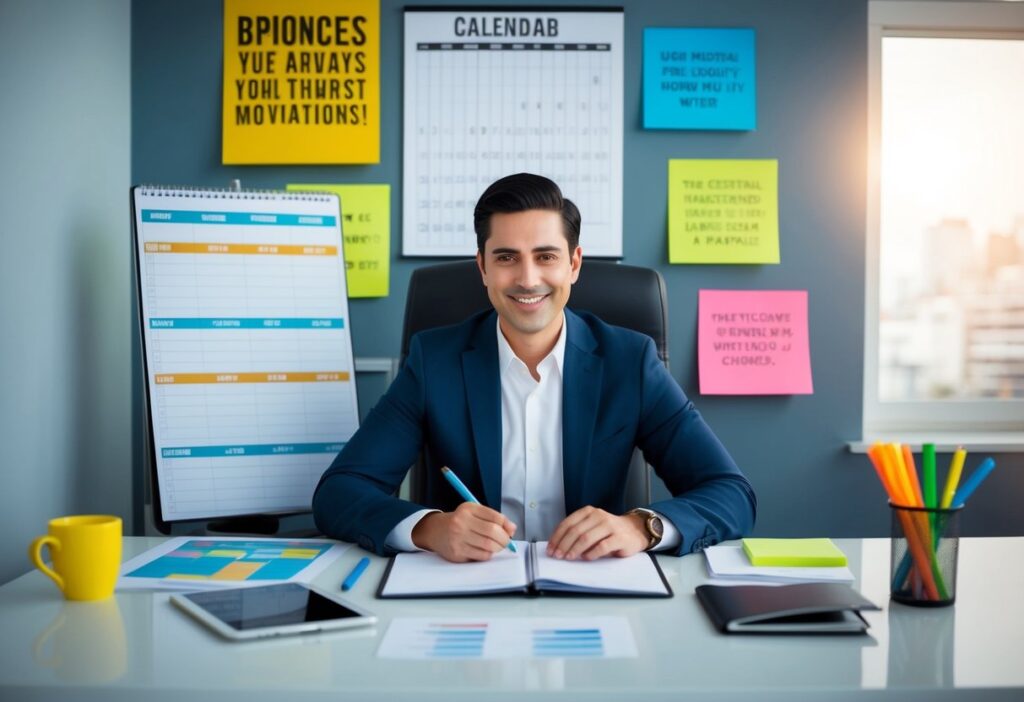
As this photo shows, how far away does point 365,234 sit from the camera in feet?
6.59

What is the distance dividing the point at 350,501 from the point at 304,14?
125 cm

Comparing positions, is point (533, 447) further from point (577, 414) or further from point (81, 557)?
point (81, 557)

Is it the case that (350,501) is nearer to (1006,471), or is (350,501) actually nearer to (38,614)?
(38,614)

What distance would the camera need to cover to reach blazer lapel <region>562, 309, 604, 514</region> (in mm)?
1448

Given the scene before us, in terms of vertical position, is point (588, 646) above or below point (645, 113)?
below

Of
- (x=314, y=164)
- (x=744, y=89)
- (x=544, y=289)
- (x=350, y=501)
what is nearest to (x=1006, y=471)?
(x=744, y=89)

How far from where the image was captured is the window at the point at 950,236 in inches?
84.6

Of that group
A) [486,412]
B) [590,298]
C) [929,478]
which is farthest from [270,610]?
[590,298]

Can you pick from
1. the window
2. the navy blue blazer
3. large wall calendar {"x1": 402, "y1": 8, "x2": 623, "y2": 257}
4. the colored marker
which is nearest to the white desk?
the colored marker

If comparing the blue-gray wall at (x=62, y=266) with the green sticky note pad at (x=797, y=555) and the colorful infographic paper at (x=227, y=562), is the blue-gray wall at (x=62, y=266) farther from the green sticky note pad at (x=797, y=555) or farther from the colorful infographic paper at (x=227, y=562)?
the green sticky note pad at (x=797, y=555)

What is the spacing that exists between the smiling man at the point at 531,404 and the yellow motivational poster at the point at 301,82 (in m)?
0.64

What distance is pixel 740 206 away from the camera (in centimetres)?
201

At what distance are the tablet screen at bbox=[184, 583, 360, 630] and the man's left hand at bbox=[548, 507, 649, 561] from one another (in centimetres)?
31

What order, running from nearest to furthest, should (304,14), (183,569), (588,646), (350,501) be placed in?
(588,646) < (183,569) < (350,501) < (304,14)
